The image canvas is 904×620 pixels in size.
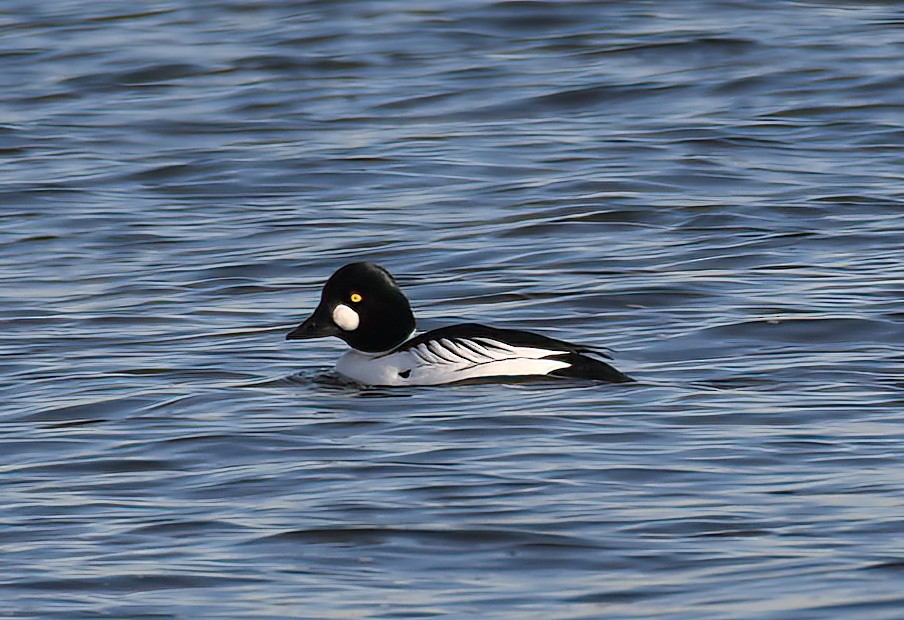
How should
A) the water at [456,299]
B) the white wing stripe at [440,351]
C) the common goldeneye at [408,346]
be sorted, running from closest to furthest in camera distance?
the water at [456,299]
the common goldeneye at [408,346]
the white wing stripe at [440,351]

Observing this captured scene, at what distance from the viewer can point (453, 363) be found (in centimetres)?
1040

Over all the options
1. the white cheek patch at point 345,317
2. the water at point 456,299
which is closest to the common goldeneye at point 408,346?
the white cheek patch at point 345,317

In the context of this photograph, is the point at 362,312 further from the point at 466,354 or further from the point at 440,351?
the point at 466,354

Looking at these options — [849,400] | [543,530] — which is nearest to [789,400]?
[849,400]

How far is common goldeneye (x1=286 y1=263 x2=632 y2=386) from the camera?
10250mm

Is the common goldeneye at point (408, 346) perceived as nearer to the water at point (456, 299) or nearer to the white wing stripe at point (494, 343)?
the white wing stripe at point (494, 343)

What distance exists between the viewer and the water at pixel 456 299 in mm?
7406

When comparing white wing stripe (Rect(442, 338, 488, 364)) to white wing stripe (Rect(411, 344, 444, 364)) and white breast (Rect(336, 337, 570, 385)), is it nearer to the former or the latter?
white breast (Rect(336, 337, 570, 385))

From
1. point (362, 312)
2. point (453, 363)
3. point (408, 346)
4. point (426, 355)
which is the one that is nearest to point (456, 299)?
point (362, 312)

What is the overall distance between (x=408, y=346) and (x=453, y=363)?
0.45 metres

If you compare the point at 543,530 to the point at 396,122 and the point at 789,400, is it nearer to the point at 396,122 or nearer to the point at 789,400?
the point at 789,400

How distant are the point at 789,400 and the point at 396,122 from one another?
892cm

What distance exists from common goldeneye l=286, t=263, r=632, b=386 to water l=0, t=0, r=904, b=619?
11 cm

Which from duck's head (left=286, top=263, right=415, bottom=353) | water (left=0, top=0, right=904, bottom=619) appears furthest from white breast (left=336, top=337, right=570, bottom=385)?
duck's head (left=286, top=263, right=415, bottom=353)
